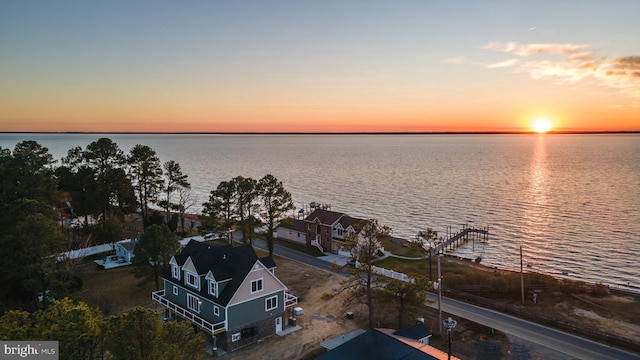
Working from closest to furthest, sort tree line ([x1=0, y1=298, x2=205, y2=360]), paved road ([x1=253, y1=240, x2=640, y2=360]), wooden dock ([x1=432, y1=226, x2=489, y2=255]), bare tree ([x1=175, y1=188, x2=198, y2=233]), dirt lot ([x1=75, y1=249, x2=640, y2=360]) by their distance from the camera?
tree line ([x1=0, y1=298, x2=205, y2=360]) < paved road ([x1=253, y1=240, x2=640, y2=360]) < dirt lot ([x1=75, y1=249, x2=640, y2=360]) < bare tree ([x1=175, y1=188, x2=198, y2=233]) < wooden dock ([x1=432, y1=226, x2=489, y2=255])

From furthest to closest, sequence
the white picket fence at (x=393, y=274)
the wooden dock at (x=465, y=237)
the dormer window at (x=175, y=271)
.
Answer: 1. the wooden dock at (x=465, y=237)
2. the white picket fence at (x=393, y=274)
3. the dormer window at (x=175, y=271)

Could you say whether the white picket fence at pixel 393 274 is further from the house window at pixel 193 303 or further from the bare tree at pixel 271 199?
the house window at pixel 193 303

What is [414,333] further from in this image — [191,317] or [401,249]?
[401,249]

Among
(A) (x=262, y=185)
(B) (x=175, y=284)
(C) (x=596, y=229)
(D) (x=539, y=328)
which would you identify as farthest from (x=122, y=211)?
(C) (x=596, y=229)

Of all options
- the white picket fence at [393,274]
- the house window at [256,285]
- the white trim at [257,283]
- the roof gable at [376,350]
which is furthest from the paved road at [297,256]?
the roof gable at [376,350]

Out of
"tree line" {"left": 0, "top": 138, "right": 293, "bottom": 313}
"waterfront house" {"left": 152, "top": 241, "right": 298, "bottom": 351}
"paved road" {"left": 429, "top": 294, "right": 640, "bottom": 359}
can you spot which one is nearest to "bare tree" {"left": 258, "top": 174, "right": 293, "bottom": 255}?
"tree line" {"left": 0, "top": 138, "right": 293, "bottom": 313}

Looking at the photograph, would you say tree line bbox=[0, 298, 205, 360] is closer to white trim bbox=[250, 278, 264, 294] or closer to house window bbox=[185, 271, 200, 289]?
white trim bbox=[250, 278, 264, 294]
